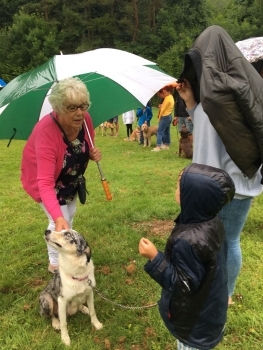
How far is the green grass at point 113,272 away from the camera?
9.92 ft

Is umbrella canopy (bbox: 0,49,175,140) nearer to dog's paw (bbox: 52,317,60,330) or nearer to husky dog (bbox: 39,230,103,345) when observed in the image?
husky dog (bbox: 39,230,103,345)

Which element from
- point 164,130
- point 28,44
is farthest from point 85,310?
point 28,44

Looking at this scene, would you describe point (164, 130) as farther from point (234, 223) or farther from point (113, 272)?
point (234, 223)

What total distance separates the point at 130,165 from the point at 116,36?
1449 inches

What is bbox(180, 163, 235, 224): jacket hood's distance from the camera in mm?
1769

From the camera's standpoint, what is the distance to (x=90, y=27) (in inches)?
1594

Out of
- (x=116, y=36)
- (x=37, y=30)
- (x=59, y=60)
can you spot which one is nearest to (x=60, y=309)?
(x=59, y=60)

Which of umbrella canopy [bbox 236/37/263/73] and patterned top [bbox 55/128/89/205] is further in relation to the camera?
patterned top [bbox 55/128/89/205]

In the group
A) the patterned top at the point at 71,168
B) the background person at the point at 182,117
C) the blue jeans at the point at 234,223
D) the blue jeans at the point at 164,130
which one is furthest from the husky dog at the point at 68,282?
the blue jeans at the point at 164,130

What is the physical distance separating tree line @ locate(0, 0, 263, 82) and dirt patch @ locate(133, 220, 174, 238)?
33.3 m

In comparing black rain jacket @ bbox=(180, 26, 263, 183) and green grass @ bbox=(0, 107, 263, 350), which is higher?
black rain jacket @ bbox=(180, 26, 263, 183)

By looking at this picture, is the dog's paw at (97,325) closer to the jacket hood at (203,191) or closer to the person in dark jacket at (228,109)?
the person in dark jacket at (228,109)

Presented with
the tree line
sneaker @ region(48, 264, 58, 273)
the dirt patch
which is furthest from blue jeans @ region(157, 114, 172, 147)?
the tree line

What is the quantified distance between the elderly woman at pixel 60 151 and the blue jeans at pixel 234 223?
1.32 m
